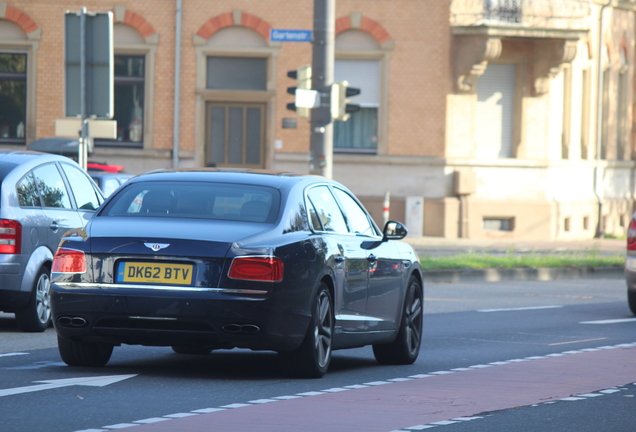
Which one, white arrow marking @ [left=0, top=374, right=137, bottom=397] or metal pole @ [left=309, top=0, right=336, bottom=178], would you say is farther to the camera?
metal pole @ [left=309, top=0, right=336, bottom=178]

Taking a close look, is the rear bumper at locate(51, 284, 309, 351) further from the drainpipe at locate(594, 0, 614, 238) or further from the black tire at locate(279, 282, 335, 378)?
the drainpipe at locate(594, 0, 614, 238)

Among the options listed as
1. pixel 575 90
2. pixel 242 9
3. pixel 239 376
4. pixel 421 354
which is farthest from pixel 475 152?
pixel 239 376

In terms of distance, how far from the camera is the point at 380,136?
2903cm

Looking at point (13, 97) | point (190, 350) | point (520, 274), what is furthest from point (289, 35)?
point (13, 97)

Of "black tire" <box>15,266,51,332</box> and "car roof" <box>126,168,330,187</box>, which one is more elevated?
"car roof" <box>126,168,330,187</box>

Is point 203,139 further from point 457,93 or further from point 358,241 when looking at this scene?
point 358,241

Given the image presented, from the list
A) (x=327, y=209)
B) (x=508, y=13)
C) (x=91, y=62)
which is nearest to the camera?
(x=327, y=209)

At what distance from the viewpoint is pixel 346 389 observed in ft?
25.7

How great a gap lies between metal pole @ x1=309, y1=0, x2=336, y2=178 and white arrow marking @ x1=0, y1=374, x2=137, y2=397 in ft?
36.7

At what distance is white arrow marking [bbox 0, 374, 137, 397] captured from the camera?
23.8 ft

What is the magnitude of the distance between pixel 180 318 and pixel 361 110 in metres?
22.0

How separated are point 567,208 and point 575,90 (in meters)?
3.41

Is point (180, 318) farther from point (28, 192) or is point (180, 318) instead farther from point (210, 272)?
point (28, 192)

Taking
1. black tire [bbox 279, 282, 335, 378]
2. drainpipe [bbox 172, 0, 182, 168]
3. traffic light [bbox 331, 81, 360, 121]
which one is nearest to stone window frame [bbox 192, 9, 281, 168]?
drainpipe [bbox 172, 0, 182, 168]
